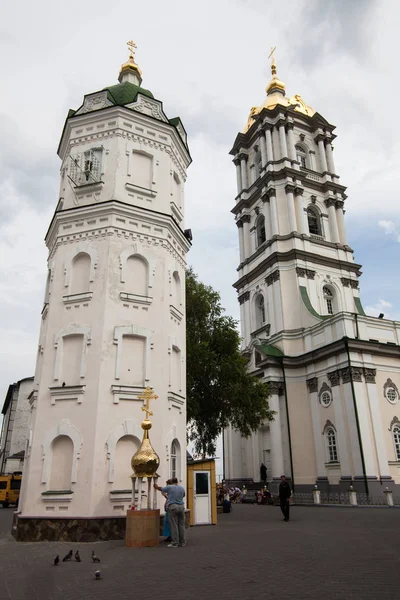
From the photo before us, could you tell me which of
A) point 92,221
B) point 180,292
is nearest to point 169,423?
point 180,292

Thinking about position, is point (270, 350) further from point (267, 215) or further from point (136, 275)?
point (136, 275)

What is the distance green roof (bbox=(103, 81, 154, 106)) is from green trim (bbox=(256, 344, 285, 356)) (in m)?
21.7

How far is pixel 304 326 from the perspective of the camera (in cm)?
3778

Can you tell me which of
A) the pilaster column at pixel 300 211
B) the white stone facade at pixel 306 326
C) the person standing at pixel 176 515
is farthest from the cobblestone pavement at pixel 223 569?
the pilaster column at pixel 300 211

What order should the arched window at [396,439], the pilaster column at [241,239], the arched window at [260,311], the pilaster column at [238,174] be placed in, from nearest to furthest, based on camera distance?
the arched window at [396,439] < the arched window at [260,311] < the pilaster column at [241,239] < the pilaster column at [238,174]

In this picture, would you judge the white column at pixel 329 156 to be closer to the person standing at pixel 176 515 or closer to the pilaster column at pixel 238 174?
the pilaster column at pixel 238 174

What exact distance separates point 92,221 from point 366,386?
73.1 feet

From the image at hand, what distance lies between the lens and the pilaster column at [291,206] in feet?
136

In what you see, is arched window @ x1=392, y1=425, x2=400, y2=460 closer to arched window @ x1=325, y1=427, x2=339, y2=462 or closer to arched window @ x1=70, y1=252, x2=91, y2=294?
arched window @ x1=325, y1=427, x2=339, y2=462

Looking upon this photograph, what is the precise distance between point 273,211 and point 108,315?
97.5 feet

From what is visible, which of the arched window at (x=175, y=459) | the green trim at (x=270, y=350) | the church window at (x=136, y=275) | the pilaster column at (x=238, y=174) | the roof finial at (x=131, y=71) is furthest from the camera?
the pilaster column at (x=238, y=174)

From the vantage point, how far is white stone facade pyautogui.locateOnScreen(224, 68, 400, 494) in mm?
31047

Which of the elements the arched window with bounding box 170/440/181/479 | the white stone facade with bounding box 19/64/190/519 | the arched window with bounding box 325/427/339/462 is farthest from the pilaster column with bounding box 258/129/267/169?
the arched window with bounding box 170/440/181/479

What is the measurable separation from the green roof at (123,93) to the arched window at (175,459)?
44.5 ft
